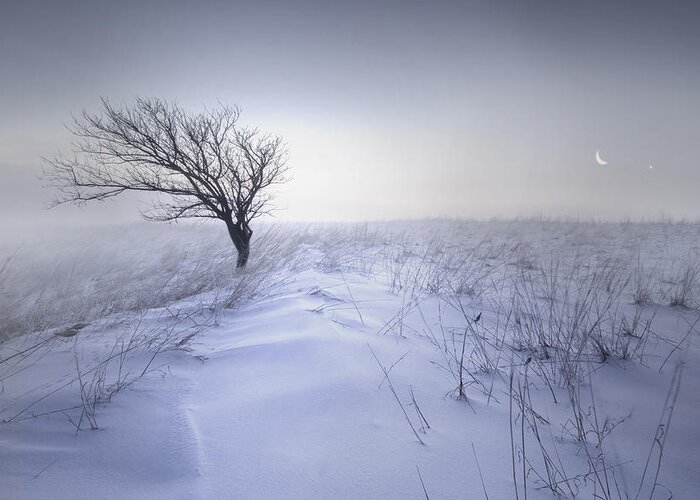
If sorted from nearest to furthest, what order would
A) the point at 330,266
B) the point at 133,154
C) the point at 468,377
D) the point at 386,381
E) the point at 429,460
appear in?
the point at 429,460, the point at 386,381, the point at 468,377, the point at 330,266, the point at 133,154

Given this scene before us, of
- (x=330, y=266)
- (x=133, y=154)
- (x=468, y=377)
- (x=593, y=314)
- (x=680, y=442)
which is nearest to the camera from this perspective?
(x=680, y=442)

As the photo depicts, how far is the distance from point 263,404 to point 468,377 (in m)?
1.40

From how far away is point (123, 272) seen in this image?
472 inches

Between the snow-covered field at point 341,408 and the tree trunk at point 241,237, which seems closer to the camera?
the snow-covered field at point 341,408

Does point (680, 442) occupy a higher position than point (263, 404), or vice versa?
point (263, 404)

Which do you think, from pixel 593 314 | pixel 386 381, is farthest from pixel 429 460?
pixel 593 314

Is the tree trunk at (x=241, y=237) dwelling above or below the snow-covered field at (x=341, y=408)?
above

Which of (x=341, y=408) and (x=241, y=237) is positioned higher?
(x=241, y=237)

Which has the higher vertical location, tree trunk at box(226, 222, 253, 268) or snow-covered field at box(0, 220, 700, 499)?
tree trunk at box(226, 222, 253, 268)

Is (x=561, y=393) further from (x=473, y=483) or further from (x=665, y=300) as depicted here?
(x=665, y=300)

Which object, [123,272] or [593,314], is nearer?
[593,314]

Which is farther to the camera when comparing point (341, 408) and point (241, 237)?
point (241, 237)

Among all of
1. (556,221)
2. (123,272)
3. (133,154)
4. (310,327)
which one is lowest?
(123,272)

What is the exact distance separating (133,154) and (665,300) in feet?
35.6
